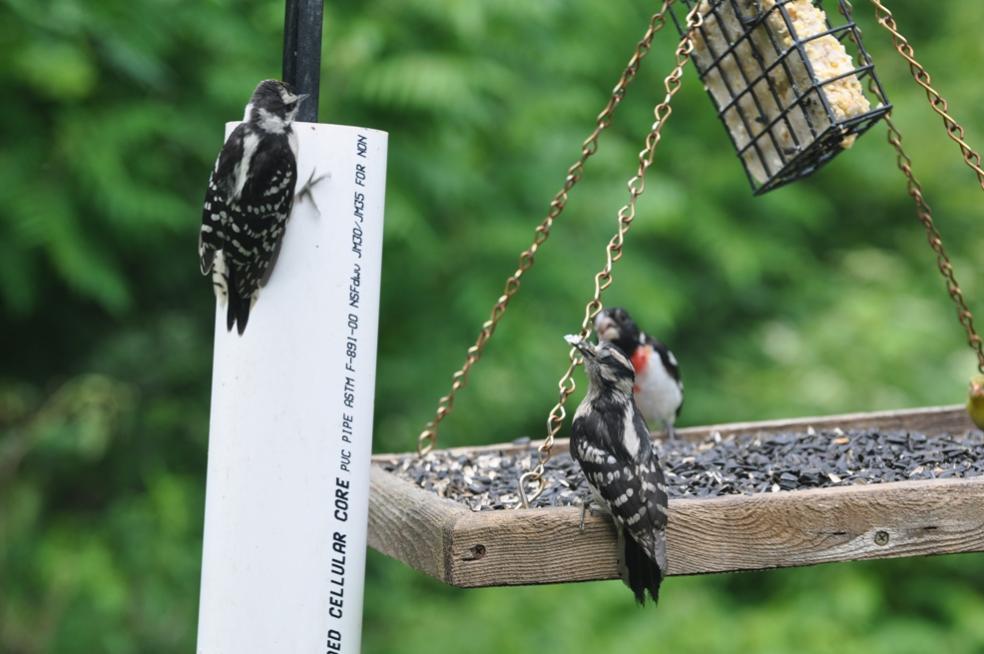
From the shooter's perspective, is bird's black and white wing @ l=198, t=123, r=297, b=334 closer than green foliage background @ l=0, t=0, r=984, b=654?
Yes

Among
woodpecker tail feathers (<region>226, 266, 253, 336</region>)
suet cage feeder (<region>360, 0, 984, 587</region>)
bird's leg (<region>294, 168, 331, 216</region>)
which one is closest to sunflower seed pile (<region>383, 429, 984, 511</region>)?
suet cage feeder (<region>360, 0, 984, 587</region>)

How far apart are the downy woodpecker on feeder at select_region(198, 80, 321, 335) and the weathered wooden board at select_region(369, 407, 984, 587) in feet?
2.06

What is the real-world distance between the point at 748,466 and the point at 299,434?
128 centimetres

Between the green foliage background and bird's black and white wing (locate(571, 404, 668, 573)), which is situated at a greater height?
the green foliage background

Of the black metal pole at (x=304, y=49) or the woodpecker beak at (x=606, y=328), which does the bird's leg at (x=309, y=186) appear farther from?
the woodpecker beak at (x=606, y=328)

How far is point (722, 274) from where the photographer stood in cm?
729

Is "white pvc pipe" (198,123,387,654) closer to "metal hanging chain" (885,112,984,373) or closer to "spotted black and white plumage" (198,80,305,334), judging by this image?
"spotted black and white plumage" (198,80,305,334)

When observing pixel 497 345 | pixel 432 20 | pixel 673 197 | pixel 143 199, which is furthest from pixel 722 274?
pixel 143 199

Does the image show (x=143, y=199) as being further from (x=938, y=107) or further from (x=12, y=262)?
(x=938, y=107)

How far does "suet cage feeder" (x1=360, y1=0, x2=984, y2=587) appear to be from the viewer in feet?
8.09

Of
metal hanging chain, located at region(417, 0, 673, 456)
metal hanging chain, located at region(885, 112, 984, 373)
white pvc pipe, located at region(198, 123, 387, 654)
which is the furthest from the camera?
metal hanging chain, located at region(885, 112, 984, 373)

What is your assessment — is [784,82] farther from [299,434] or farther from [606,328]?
[299,434]

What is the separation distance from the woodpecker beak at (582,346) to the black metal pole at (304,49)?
2.35ft

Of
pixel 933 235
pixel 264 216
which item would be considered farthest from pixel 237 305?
pixel 933 235
